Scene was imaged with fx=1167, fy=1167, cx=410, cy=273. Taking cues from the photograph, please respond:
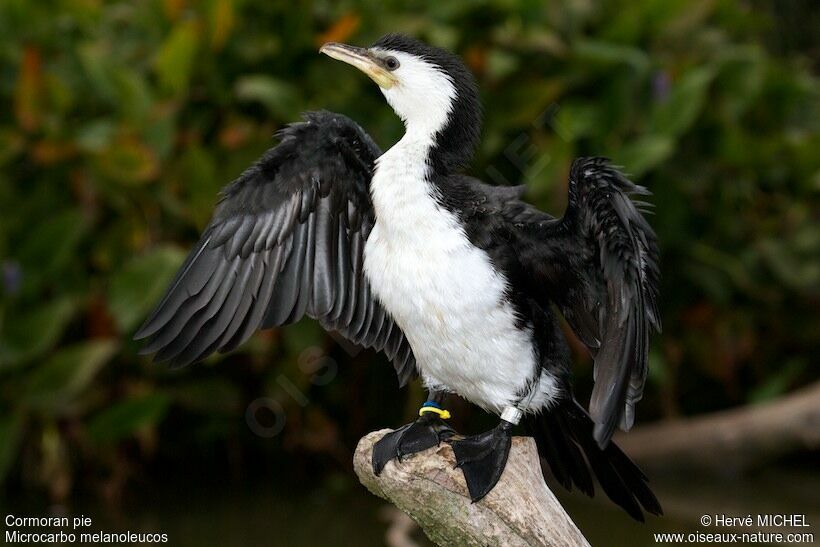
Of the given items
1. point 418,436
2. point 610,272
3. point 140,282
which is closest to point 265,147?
point 140,282

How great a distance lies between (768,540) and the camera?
4.42 metres

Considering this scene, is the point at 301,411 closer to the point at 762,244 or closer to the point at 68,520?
the point at 68,520

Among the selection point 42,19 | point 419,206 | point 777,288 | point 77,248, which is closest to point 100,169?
point 77,248

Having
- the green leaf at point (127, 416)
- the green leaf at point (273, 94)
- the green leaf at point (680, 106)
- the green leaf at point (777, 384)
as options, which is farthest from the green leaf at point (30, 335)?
the green leaf at point (777, 384)

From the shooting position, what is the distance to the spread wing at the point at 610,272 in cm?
245

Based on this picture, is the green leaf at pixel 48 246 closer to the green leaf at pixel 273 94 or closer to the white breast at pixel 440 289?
the green leaf at pixel 273 94

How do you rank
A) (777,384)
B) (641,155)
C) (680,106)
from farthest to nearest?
(777,384) < (680,106) < (641,155)

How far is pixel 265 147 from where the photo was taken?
192 inches

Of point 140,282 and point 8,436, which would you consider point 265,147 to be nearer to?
point 140,282

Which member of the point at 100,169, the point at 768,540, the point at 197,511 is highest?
the point at 100,169

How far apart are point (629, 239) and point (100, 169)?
2.83m

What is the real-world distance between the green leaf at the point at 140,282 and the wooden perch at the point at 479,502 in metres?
1.89

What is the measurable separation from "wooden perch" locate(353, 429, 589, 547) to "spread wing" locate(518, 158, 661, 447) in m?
0.33

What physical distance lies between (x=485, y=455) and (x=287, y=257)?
0.76 metres
